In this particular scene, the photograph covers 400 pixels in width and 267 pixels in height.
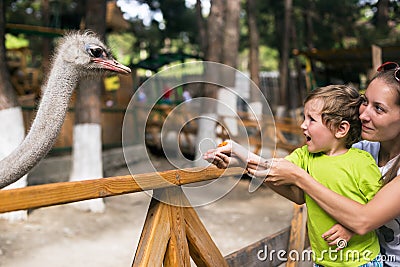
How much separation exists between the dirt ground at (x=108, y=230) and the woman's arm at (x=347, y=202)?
2.30 metres

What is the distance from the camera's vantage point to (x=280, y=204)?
6.69 m

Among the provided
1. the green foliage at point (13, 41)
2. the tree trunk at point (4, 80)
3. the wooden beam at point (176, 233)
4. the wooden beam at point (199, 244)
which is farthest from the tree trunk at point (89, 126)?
the green foliage at point (13, 41)

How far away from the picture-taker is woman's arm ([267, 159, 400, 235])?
1.47m

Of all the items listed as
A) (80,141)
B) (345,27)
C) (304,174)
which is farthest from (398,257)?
(345,27)

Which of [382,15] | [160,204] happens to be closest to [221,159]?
[160,204]

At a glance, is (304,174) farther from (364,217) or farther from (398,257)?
(398,257)

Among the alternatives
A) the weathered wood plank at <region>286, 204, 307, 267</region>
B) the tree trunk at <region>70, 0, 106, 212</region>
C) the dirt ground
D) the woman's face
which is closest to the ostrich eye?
the woman's face

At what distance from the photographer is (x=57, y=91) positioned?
5.69 feet

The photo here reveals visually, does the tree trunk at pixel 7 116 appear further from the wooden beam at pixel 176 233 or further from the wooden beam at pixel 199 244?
the wooden beam at pixel 176 233

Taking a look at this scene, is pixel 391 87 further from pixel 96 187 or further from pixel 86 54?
pixel 86 54

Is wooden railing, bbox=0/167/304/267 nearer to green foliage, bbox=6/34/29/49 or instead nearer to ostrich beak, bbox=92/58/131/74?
ostrich beak, bbox=92/58/131/74

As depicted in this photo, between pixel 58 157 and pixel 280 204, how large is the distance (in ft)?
11.6

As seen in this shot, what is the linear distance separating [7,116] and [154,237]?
406 centimetres

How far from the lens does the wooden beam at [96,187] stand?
1121mm
